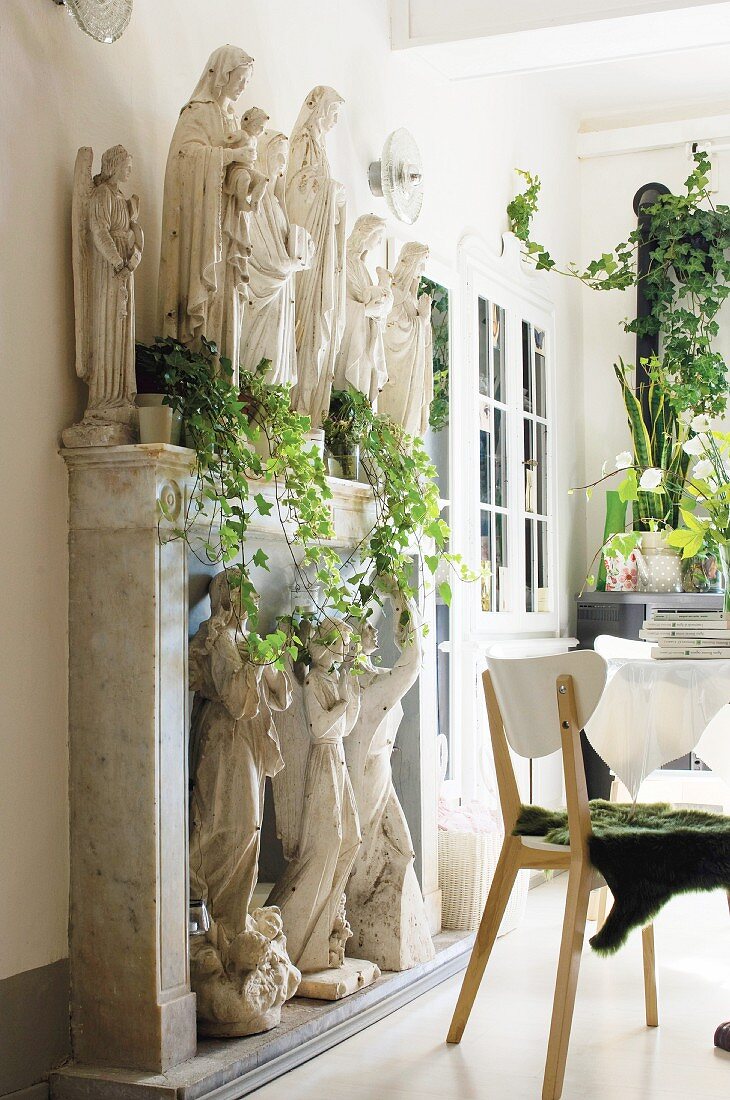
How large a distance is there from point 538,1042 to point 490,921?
37 cm

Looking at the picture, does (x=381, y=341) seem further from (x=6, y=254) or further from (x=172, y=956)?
(x=172, y=956)

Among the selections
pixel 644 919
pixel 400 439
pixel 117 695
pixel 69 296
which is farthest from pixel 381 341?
pixel 644 919

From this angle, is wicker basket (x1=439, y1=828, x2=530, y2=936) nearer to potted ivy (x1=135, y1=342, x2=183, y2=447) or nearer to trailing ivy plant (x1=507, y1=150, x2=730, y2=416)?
potted ivy (x1=135, y1=342, x2=183, y2=447)

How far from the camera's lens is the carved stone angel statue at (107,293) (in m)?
2.94

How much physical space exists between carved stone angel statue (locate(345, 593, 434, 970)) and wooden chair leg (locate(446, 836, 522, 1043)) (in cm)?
54

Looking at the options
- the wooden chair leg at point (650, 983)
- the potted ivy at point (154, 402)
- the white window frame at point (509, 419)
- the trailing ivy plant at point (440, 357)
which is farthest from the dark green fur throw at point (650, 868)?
the trailing ivy plant at point (440, 357)

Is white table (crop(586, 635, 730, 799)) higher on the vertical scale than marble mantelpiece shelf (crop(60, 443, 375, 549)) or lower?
lower

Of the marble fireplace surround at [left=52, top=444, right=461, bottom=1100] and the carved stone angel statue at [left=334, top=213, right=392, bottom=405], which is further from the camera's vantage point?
the carved stone angel statue at [left=334, top=213, right=392, bottom=405]

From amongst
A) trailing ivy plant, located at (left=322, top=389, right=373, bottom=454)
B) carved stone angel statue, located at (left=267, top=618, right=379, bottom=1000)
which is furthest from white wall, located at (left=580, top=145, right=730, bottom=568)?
carved stone angel statue, located at (left=267, top=618, right=379, bottom=1000)

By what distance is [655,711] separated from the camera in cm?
353

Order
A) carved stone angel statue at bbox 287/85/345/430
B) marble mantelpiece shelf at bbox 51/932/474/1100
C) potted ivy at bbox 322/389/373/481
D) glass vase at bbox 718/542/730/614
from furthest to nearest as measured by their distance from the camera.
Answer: glass vase at bbox 718/542/730/614 < potted ivy at bbox 322/389/373/481 < carved stone angel statue at bbox 287/85/345/430 < marble mantelpiece shelf at bbox 51/932/474/1100

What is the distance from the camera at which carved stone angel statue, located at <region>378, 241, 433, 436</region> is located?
13.9 feet

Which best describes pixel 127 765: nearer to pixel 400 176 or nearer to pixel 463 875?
pixel 463 875

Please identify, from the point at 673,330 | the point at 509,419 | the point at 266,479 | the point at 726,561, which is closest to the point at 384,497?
the point at 266,479
